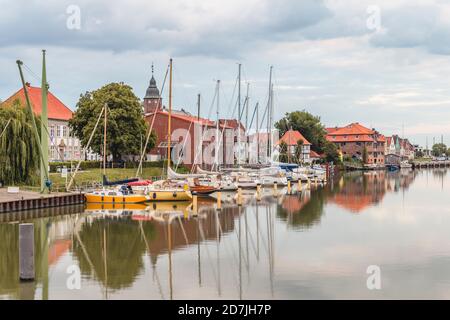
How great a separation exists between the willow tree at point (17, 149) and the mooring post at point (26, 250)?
97.6 ft

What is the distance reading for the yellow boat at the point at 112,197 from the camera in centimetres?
5091

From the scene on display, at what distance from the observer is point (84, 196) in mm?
52188

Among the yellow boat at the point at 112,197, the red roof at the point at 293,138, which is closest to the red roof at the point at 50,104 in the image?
Answer: the yellow boat at the point at 112,197

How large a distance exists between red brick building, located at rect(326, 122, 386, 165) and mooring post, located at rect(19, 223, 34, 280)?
162m

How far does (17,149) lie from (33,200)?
22.6 ft

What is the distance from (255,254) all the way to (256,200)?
28671 millimetres

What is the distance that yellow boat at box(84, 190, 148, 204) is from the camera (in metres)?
50.9

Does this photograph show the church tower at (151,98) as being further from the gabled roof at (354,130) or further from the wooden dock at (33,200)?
the wooden dock at (33,200)

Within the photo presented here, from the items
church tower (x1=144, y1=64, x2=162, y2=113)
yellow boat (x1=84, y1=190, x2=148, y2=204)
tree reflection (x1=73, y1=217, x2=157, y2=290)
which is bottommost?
tree reflection (x1=73, y1=217, x2=157, y2=290)

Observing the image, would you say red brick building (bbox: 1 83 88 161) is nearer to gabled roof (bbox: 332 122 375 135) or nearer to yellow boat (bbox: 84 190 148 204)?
yellow boat (bbox: 84 190 148 204)

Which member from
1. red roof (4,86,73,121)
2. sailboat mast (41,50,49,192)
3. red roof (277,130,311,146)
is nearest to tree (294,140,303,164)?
red roof (277,130,311,146)

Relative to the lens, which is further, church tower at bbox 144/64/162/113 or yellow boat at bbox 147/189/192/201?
church tower at bbox 144/64/162/113

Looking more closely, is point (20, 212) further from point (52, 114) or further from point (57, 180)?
point (52, 114)
